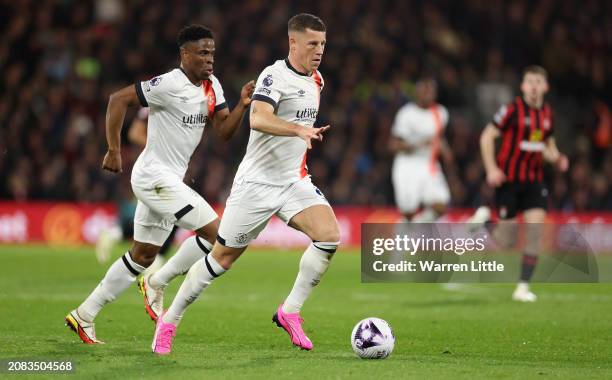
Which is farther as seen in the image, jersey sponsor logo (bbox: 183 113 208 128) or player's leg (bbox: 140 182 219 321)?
jersey sponsor logo (bbox: 183 113 208 128)

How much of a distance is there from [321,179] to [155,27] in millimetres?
5123

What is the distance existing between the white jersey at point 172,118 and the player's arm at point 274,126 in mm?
985

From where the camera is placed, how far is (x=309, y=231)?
7559mm

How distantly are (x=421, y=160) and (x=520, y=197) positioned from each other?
3.07 meters

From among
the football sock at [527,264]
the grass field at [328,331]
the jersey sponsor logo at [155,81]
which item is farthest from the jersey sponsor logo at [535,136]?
the jersey sponsor logo at [155,81]

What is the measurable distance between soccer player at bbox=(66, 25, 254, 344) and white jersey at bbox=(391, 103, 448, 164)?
6693mm

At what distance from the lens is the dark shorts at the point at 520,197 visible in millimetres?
11742

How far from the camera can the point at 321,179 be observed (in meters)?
20.1

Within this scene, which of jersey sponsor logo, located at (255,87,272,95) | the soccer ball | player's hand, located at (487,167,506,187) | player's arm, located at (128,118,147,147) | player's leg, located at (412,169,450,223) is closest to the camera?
the soccer ball

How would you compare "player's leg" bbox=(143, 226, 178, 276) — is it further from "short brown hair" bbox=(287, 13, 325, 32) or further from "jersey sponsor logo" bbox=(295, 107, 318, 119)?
"short brown hair" bbox=(287, 13, 325, 32)

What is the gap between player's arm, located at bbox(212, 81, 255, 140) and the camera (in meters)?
7.89

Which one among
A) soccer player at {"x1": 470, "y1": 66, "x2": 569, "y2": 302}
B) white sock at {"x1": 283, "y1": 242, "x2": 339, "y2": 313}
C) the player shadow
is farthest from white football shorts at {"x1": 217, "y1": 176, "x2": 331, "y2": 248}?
soccer player at {"x1": 470, "y1": 66, "x2": 569, "y2": 302}

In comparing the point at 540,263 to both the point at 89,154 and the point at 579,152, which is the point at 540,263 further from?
the point at 89,154

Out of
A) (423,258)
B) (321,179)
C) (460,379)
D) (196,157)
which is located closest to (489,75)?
(321,179)
